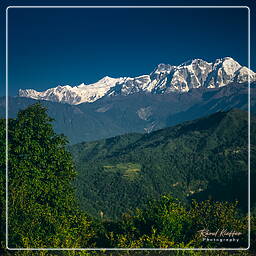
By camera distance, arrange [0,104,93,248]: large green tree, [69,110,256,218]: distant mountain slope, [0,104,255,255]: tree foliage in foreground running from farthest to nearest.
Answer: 1. [69,110,256,218]: distant mountain slope
2. [0,104,93,248]: large green tree
3. [0,104,255,255]: tree foliage in foreground

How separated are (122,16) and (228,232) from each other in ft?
13.2

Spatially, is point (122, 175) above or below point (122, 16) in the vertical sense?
below

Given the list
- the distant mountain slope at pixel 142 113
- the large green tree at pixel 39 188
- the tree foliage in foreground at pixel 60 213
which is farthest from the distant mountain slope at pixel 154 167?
the tree foliage in foreground at pixel 60 213

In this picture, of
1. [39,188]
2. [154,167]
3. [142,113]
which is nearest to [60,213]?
[39,188]

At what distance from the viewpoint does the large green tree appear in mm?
5902

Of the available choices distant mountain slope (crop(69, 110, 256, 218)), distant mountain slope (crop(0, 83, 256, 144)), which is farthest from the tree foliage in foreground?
distant mountain slope (crop(69, 110, 256, 218))

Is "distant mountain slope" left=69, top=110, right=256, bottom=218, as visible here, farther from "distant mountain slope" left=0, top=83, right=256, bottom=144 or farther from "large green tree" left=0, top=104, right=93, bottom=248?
"large green tree" left=0, top=104, right=93, bottom=248

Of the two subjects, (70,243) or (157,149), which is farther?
(157,149)

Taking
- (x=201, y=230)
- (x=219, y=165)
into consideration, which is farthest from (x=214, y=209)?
(x=219, y=165)

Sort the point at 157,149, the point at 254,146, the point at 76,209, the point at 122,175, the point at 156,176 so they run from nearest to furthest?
the point at 254,146
the point at 76,209
the point at 156,176
the point at 122,175
the point at 157,149

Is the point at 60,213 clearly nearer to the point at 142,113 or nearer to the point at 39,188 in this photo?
the point at 39,188

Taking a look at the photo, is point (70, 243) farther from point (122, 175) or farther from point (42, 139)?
point (122, 175)

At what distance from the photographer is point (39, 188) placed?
705cm

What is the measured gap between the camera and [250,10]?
5871mm
